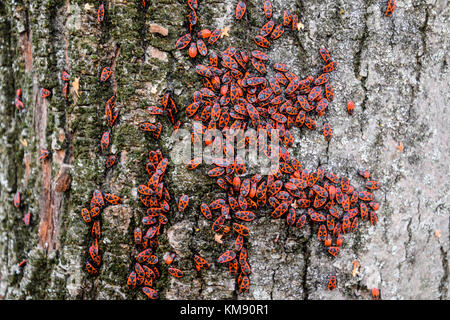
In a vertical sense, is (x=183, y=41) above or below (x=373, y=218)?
above

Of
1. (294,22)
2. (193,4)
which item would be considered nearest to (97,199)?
(193,4)

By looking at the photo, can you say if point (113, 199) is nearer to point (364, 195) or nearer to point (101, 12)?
point (101, 12)

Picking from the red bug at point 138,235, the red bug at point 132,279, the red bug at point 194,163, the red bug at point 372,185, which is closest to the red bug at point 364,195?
the red bug at point 372,185

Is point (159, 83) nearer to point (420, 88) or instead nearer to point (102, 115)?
point (102, 115)

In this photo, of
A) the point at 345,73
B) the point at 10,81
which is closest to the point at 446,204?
the point at 345,73

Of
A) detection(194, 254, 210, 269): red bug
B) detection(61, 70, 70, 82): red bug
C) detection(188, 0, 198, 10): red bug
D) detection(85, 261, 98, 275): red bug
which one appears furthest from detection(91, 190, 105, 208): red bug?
detection(188, 0, 198, 10): red bug
